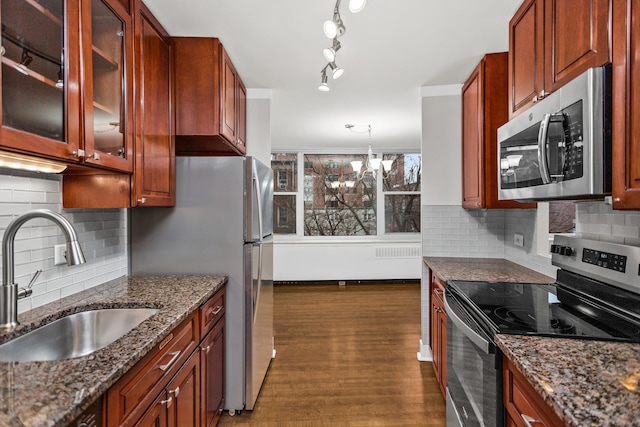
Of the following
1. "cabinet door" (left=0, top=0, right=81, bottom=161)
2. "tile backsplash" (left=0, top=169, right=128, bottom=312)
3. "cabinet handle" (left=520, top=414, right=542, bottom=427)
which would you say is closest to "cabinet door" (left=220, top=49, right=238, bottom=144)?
"tile backsplash" (left=0, top=169, right=128, bottom=312)

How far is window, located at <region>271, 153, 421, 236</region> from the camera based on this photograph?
591 cm

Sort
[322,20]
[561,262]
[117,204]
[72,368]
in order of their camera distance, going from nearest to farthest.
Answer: [72,368], [117,204], [561,262], [322,20]

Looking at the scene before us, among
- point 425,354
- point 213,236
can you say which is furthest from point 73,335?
point 425,354

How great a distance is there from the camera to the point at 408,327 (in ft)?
12.1

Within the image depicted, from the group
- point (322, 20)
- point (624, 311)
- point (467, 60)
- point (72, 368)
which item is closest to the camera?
point (72, 368)

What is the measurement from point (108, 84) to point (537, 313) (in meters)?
2.05

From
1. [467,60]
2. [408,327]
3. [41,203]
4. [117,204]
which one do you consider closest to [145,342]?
[117,204]

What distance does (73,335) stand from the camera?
1.43 m

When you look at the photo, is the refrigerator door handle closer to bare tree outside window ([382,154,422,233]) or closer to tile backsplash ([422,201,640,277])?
tile backsplash ([422,201,640,277])

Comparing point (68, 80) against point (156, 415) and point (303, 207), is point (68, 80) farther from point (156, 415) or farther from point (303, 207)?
point (303, 207)

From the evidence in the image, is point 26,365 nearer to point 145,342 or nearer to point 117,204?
point 145,342

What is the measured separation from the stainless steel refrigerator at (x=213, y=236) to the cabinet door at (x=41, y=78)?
93cm

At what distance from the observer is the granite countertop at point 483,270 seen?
209cm

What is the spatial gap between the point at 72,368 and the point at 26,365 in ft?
0.49
